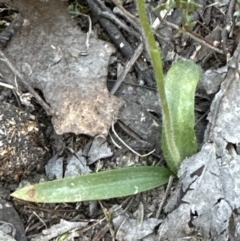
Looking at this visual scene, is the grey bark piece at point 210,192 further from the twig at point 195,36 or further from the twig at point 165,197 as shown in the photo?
the twig at point 195,36

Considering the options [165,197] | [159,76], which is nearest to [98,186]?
[165,197]

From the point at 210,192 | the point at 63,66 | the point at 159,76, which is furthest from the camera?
the point at 63,66

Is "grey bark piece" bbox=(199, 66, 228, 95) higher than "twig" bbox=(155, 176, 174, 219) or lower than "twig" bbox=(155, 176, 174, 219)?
higher

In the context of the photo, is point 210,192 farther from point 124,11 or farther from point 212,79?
point 124,11

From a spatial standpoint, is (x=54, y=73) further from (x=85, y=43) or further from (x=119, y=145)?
(x=119, y=145)

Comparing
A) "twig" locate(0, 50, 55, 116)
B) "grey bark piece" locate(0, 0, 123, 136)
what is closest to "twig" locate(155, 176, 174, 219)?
"grey bark piece" locate(0, 0, 123, 136)

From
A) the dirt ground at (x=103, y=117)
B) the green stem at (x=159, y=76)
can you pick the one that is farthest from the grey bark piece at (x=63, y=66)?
the green stem at (x=159, y=76)

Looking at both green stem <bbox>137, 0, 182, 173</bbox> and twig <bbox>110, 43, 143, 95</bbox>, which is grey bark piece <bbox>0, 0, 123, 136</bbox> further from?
green stem <bbox>137, 0, 182, 173</bbox>
